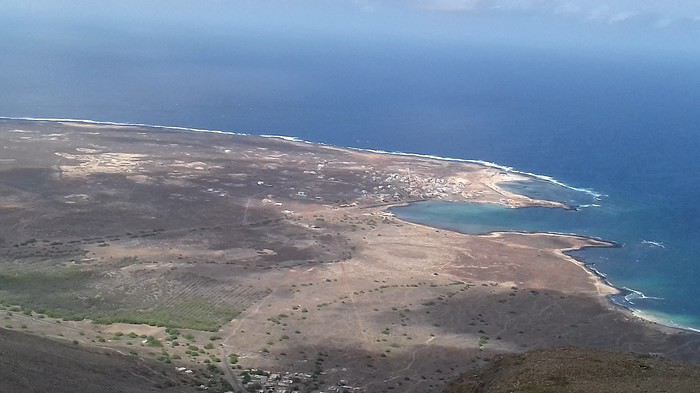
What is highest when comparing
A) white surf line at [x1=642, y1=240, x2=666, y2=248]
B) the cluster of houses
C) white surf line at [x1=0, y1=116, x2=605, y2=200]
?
white surf line at [x1=0, y1=116, x2=605, y2=200]

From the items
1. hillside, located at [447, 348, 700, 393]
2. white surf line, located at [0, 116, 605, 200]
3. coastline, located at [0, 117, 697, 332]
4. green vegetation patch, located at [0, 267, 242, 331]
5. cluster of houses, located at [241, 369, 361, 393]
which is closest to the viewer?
hillside, located at [447, 348, 700, 393]

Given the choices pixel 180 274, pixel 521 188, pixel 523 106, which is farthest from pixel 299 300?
pixel 523 106

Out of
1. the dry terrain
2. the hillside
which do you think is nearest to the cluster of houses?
the dry terrain

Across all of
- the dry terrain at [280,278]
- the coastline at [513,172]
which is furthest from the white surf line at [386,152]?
the dry terrain at [280,278]

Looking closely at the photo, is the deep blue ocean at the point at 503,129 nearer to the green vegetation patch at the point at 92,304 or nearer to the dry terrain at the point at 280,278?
the dry terrain at the point at 280,278

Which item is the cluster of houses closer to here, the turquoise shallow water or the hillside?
the hillside

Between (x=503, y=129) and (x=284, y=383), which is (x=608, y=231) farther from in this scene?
(x=503, y=129)
